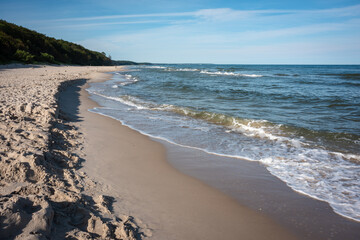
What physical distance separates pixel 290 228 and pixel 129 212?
1771mm

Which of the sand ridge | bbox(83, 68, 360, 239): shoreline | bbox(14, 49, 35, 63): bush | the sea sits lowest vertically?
bbox(83, 68, 360, 239): shoreline

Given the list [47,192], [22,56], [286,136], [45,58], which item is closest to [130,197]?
[47,192]

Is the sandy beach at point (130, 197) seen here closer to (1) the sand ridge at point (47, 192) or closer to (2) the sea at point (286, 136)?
(1) the sand ridge at point (47, 192)

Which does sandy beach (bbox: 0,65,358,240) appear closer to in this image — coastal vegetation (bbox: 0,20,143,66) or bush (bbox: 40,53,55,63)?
coastal vegetation (bbox: 0,20,143,66)

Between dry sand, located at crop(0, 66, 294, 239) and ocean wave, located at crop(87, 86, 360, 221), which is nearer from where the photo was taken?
dry sand, located at crop(0, 66, 294, 239)

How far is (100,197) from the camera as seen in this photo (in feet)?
8.55

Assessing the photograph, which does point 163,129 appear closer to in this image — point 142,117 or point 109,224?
point 142,117

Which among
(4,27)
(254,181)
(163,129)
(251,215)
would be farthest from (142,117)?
(4,27)

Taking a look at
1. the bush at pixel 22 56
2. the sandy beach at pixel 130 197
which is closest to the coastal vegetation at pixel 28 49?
the bush at pixel 22 56

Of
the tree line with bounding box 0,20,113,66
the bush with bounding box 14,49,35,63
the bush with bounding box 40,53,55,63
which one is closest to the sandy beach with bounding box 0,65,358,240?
the tree line with bounding box 0,20,113,66

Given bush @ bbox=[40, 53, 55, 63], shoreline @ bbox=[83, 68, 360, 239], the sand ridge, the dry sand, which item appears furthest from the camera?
bush @ bbox=[40, 53, 55, 63]

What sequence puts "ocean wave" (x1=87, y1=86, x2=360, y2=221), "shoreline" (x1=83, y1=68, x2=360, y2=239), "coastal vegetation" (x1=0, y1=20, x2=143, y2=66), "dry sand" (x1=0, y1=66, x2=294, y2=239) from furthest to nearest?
1. "coastal vegetation" (x1=0, y1=20, x2=143, y2=66)
2. "ocean wave" (x1=87, y1=86, x2=360, y2=221)
3. "shoreline" (x1=83, y1=68, x2=360, y2=239)
4. "dry sand" (x1=0, y1=66, x2=294, y2=239)

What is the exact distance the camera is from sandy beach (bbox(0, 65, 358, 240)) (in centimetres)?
206

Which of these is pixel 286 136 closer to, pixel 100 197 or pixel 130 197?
pixel 130 197
